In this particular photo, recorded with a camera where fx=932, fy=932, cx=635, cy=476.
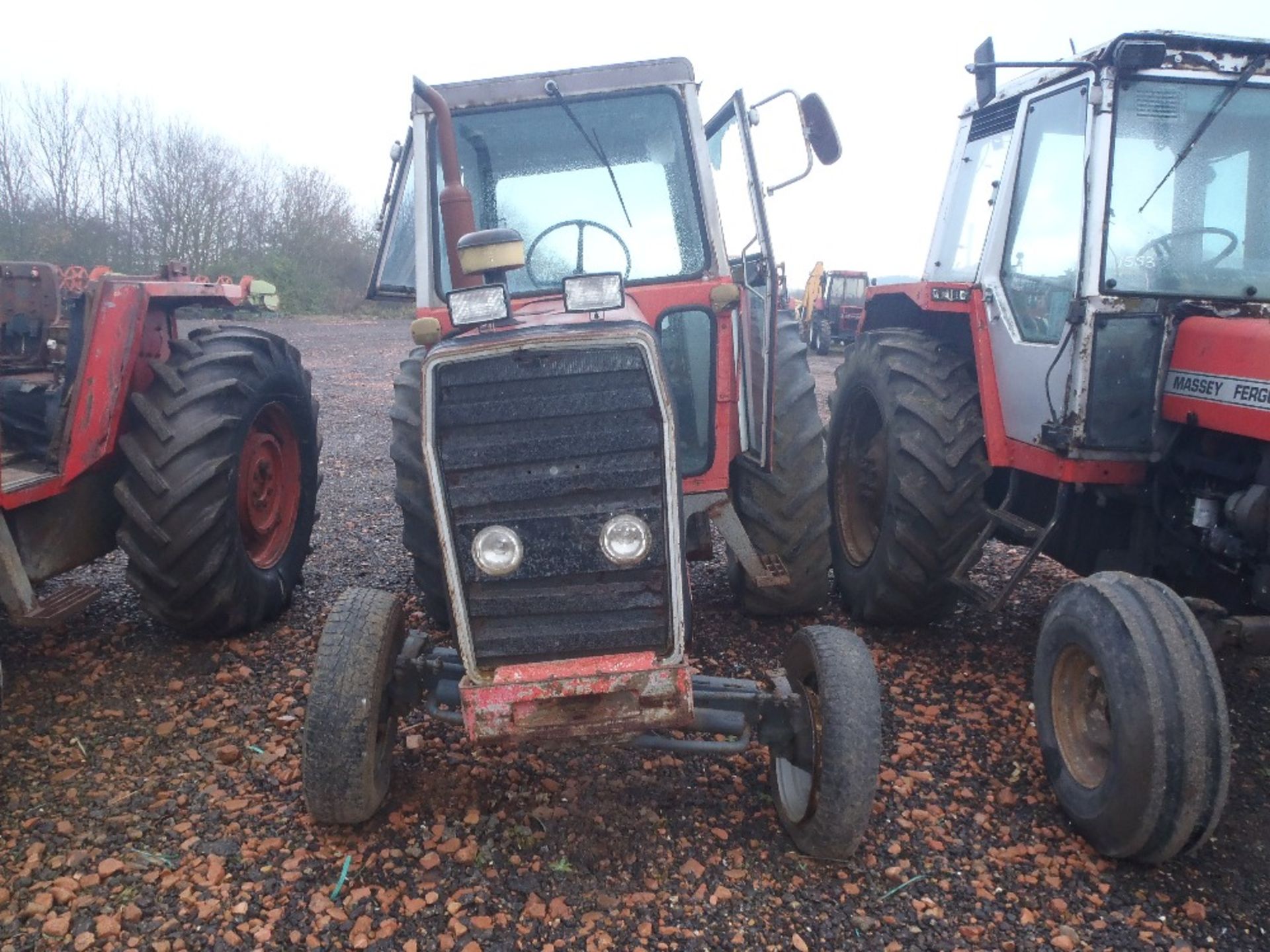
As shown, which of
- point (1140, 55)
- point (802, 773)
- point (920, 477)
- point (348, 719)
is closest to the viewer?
point (348, 719)

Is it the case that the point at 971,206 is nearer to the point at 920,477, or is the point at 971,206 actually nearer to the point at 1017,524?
the point at 920,477

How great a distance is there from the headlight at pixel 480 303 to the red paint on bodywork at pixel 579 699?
0.92 meters

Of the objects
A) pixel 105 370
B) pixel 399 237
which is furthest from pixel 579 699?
pixel 105 370

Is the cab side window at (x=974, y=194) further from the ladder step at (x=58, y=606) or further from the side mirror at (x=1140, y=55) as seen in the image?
the ladder step at (x=58, y=606)

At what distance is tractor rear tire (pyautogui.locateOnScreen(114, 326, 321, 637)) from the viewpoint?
356 centimetres

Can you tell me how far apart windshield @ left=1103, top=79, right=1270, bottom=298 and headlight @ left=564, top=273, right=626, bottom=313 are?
1.83 m

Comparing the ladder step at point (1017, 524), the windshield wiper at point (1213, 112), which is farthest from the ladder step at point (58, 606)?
the windshield wiper at point (1213, 112)

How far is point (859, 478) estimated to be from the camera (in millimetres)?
4676

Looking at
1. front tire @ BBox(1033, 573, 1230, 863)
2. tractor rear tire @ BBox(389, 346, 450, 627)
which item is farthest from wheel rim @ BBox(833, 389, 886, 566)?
tractor rear tire @ BBox(389, 346, 450, 627)

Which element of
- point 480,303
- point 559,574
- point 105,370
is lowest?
point 559,574

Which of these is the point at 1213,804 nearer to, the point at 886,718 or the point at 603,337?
the point at 886,718

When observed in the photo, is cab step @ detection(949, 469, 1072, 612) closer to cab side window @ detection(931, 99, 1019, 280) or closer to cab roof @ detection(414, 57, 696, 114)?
cab side window @ detection(931, 99, 1019, 280)

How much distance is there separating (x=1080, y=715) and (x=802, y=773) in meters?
0.90

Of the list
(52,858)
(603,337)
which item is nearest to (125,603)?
(52,858)
